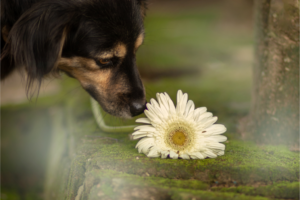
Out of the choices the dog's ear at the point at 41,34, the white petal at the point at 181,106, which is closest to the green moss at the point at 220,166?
the white petal at the point at 181,106

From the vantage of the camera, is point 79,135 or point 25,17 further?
point 79,135

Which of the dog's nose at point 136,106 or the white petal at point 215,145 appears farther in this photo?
the dog's nose at point 136,106

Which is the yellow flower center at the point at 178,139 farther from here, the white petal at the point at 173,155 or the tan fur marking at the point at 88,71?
the tan fur marking at the point at 88,71

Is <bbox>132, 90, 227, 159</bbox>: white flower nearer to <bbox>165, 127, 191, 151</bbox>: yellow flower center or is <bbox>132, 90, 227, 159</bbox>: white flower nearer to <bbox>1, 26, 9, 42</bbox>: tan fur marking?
<bbox>165, 127, 191, 151</bbox>: yellow flower center

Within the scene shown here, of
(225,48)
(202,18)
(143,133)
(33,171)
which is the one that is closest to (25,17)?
(143,133)

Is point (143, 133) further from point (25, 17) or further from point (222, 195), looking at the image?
point (25, 17)

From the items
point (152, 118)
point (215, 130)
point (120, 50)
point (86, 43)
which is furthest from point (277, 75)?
point (86, 43)
